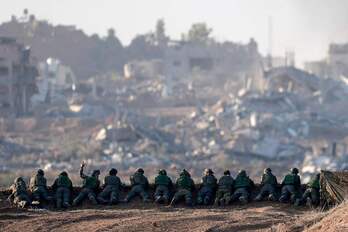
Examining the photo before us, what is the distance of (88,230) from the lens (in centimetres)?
2075

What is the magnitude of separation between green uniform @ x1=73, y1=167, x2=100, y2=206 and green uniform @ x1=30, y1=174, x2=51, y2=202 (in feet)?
1.93

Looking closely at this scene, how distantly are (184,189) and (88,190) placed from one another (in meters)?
1.87

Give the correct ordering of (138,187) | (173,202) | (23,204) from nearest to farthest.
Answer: (23,204), (173,202), (138,187)

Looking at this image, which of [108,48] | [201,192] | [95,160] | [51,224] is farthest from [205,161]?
[108,48]

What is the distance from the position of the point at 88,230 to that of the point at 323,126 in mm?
39257

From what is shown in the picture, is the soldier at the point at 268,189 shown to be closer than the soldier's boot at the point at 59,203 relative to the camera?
No

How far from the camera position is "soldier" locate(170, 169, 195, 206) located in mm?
24578

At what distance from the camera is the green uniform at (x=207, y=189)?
24.8 meters

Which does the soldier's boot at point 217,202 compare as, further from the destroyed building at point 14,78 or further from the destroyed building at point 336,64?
the destroyed building at point 336,64

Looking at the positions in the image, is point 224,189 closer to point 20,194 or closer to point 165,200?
point 165,200

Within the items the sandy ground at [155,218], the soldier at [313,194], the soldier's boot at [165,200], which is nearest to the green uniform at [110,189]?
the sandy ground at [155,218]

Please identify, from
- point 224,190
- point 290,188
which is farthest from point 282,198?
point 224,190

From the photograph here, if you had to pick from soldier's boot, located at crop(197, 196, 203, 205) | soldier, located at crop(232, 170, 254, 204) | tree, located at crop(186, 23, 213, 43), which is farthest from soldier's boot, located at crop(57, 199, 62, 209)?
tree, located at crop(186, 23, 213, 43)

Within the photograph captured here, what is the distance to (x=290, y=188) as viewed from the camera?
24828 mm
